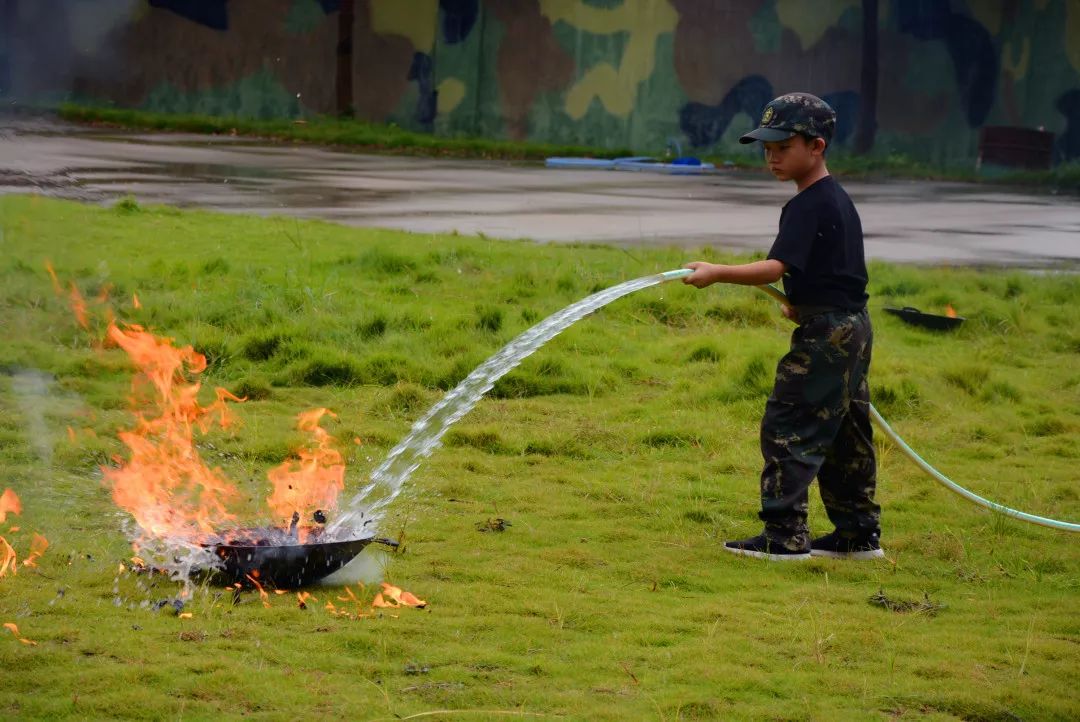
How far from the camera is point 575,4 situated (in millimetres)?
25672

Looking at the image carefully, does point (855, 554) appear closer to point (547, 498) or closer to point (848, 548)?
point (848, 548)

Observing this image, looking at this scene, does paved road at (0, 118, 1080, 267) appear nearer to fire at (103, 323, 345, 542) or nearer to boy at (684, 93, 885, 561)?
fire at (103, 323, 345, 542)

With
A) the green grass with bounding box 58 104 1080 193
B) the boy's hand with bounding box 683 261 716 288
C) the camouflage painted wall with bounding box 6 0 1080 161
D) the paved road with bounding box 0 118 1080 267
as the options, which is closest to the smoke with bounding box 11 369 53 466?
the boy's hand with bounding box 683 261 716 288

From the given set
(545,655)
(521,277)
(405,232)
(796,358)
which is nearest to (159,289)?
(521,277)

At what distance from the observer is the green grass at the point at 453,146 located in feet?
80.1

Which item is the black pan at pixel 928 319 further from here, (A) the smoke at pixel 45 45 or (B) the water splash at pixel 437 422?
(A) the smoke at pixel 45 45

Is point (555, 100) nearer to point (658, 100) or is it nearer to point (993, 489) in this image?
point (658, 100)

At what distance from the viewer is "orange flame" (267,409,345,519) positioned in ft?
18.6

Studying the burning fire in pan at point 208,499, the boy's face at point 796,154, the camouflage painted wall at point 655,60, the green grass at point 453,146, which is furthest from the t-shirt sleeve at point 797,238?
the camouflage painted wall at point 655,60

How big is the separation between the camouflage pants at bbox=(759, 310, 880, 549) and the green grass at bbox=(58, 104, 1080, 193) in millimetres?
19250

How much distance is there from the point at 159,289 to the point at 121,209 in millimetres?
3226

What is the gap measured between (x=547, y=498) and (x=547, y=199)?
11.3 metres

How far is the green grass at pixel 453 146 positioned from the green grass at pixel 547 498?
13617 mm

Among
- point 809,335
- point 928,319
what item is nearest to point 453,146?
point 928,319
